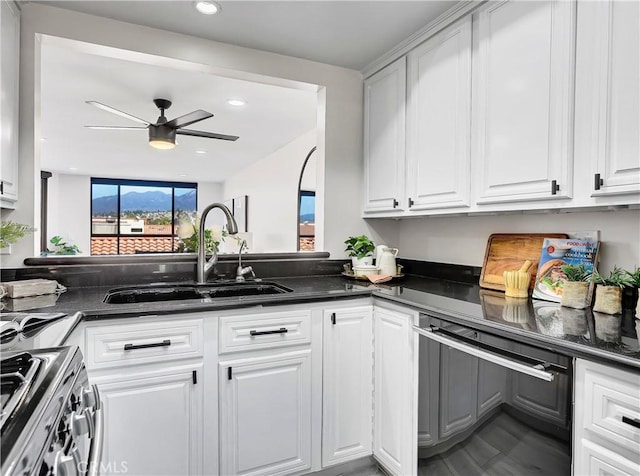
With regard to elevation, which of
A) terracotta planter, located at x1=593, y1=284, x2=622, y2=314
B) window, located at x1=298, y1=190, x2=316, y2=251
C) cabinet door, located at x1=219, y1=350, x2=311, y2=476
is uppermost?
window, located at x1=298, y1=190, x2=316, y2=251

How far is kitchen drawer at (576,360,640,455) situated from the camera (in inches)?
36.8

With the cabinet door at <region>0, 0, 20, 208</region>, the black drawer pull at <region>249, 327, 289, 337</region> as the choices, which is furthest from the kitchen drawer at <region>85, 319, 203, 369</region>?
the cabinet door at <region>0, 0, 20, 208</region>

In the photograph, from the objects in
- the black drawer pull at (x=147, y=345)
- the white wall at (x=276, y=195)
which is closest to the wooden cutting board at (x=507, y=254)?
the black drawer pull at (x=147, y=345)

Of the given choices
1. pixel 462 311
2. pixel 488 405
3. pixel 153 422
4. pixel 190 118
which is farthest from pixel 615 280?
pixel 190 118

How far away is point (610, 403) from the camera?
0.99 metres

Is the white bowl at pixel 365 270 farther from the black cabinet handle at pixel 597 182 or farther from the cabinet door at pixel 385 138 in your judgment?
the black cabinet handle at pixel 597 182

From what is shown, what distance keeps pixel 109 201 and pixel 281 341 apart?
8.67 m

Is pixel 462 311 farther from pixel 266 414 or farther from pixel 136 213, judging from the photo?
pixel 136 213

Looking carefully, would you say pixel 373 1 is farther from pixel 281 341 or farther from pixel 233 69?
pixel 281 341

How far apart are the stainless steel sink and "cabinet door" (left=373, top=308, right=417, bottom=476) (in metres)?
0.55

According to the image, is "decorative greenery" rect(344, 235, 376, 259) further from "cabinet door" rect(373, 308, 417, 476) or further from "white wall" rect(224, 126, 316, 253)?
"white wall" rect(224, 126, 316, 253)

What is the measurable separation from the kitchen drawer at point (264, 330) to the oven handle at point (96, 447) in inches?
24.2

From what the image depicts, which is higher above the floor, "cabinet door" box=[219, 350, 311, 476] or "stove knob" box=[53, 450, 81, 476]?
"stove knob" box=[53, 450, 81, 476]

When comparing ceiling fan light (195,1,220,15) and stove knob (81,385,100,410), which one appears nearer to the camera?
stove knob (81,385,100,410)
